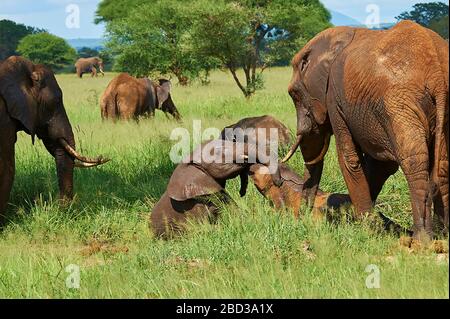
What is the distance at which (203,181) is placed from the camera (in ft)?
23.6

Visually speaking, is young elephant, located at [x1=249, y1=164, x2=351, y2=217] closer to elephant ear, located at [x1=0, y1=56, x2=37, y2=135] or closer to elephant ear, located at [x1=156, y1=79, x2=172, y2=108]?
elephant ear, located at [x1=0, y1=56, x2=37, y2=135]

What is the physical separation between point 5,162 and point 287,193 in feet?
9.33

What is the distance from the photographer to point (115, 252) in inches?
293

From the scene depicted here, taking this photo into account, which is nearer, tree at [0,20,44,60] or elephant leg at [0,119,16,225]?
elephant leg at [0,119,16,225]

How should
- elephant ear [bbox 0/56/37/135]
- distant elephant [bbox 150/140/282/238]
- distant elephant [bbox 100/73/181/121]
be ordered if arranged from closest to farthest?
distant elephant [bbox 150/140/282/238] < elephant ear [bbox 0/56/37/135] < distant elephant [bbox 100/73/181/121]

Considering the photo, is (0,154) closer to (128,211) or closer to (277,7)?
(128,211)

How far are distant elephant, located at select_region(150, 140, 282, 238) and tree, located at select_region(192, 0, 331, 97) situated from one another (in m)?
16.9

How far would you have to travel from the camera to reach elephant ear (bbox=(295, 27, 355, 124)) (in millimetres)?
6586

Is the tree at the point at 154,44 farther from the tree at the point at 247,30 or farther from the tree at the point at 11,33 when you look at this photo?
the tree at the point at 11,33

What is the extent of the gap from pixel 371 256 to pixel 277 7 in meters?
22.0

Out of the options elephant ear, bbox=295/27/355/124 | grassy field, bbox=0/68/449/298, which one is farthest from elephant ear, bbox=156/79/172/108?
elephant ear, bbox=295/27/355/124

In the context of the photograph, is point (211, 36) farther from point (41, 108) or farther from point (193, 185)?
point (193, 185)

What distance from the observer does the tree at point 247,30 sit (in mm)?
24453
